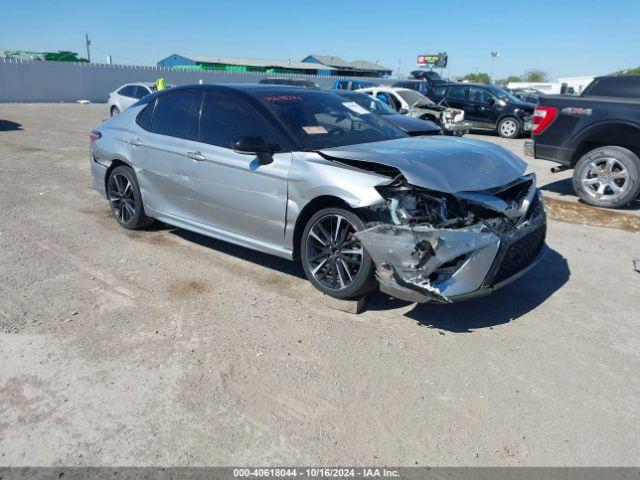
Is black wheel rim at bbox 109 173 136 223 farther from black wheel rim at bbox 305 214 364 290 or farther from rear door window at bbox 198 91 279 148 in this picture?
black wheel rim at bbox 305 214 364 290

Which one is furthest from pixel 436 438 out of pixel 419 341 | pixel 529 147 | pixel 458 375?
pixel 529 147

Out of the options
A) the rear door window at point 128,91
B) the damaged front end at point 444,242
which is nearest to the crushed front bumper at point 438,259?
the damaged front end at point 444,242

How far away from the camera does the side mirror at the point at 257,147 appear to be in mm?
4273

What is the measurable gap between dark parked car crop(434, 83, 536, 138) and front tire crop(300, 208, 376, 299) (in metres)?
15.3

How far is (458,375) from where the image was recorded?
3303mm

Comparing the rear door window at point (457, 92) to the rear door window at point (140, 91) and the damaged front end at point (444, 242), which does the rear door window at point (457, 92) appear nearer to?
the rear door window at point (140, 91)

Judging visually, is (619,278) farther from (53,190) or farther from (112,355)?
(53,190)

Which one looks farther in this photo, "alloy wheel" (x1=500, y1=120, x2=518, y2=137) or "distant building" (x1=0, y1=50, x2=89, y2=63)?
"distant building" (x1=0, y1=50, x2=89, y2=63)

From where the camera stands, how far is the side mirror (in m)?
4.27

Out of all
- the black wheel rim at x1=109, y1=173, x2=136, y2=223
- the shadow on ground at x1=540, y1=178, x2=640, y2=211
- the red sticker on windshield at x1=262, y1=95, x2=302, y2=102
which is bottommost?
the shadow on ground at x1=540, y1=178, x2=640, y2=211

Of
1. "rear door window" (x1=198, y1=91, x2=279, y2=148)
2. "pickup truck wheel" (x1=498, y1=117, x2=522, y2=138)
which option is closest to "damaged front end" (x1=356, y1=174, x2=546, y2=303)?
"rear door window" (x1=198, y1=91, x2=279, y2=148)

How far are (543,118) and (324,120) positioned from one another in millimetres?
4718

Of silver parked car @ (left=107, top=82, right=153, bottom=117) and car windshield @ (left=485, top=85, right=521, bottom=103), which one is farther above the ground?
car windshield @ (left=485, top=85, right=521, bottom=103)

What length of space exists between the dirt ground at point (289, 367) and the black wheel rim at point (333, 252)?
0.80 feet
